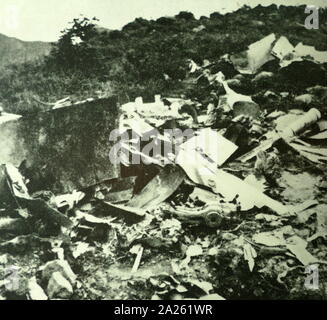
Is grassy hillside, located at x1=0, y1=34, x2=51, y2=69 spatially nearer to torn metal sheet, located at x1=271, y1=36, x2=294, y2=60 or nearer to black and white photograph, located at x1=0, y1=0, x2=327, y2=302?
black and white photograph, located at x1=0, y1=0, x2=327, y2=302

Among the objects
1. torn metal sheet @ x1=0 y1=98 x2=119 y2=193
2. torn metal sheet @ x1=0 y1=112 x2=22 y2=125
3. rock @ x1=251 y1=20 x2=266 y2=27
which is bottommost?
torn metal sheet @ x1=0 y1=98 x2=119 y2=193

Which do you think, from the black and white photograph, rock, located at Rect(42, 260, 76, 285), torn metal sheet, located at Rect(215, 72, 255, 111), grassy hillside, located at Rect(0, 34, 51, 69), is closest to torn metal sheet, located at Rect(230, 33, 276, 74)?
the black and white photograph

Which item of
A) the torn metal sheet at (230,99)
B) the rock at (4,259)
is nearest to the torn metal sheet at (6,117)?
the rock at (4,259)

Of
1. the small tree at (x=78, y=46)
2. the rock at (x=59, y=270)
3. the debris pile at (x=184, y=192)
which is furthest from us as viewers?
the small tree at (x=78, y=46)

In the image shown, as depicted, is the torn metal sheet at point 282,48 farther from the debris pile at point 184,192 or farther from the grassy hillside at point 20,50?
the grassy hillside at point 20,50

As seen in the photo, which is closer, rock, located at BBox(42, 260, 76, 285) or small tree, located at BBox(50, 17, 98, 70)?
rock, located at BBox(42, 260, 76, 285)

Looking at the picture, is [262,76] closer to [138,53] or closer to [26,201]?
[138,53]
